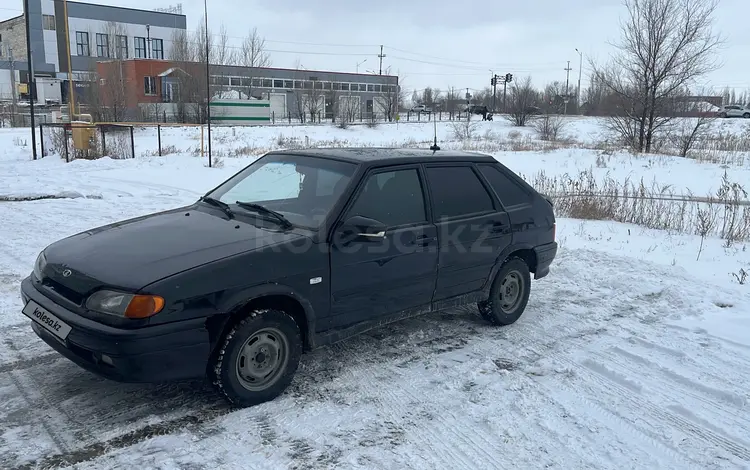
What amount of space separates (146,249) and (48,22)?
250 ft

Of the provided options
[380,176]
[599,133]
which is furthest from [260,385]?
[599,133]

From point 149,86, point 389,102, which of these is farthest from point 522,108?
point 149,86

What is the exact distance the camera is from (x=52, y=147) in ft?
68.5

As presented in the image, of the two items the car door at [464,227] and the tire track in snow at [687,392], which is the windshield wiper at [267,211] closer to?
the car door at [464,227]

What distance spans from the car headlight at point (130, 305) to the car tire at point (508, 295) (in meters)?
3.14

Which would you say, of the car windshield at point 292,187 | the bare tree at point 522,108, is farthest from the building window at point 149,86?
the car windshield at point 292,187

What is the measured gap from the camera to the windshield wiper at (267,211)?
4199mm

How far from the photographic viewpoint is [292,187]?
4.73 metres

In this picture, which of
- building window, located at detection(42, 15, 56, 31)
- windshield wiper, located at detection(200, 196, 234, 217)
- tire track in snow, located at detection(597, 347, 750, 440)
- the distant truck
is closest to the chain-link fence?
windshield wiper, located at detection(200, 196, 234, 217)

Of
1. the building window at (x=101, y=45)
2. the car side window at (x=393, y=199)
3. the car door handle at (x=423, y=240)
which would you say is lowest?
the car door handle at (x=423, y=240)

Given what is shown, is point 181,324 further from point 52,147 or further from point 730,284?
point 52,147

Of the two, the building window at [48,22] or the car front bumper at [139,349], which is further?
the building window at [48,22]

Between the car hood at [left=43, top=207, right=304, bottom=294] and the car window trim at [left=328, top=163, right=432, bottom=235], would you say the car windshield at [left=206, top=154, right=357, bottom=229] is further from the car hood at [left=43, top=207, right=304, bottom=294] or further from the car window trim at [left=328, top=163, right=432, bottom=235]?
the car hood at [left=43, top=207, right=304, bottom=294]

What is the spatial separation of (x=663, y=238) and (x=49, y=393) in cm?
873
